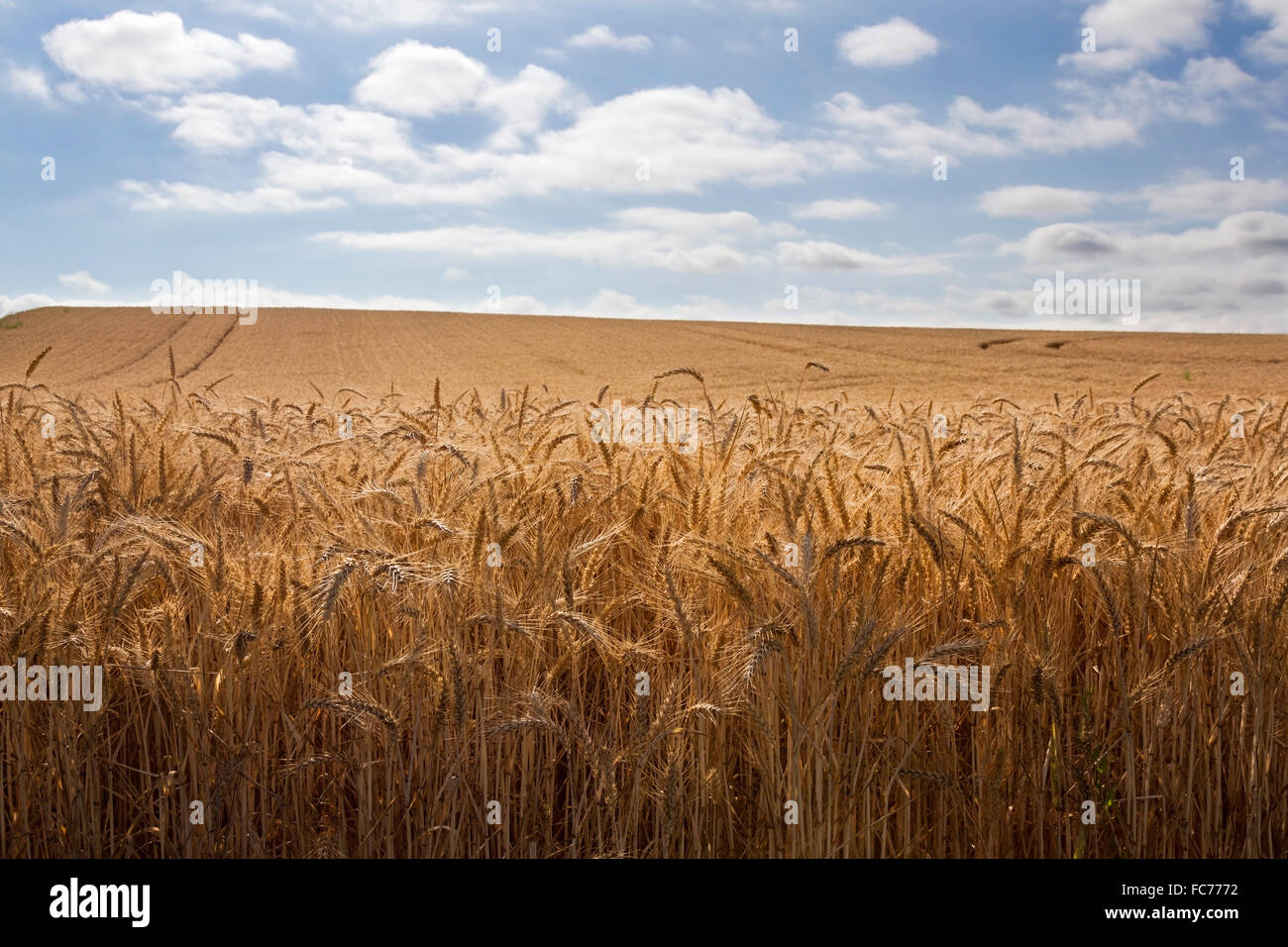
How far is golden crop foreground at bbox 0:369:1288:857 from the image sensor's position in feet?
7.12

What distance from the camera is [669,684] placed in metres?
2.36

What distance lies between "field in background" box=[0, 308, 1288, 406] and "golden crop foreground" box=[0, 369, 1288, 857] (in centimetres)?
2115

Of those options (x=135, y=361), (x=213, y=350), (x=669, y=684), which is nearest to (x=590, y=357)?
(x=213, y=350)

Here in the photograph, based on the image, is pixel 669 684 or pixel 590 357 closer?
pixel 669 684

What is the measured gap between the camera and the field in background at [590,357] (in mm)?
29766

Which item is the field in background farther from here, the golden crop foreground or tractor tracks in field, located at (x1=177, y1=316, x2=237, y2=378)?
the golden crop foreground

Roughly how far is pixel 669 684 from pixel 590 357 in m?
40.1

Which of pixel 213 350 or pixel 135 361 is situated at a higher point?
pixel 213 350

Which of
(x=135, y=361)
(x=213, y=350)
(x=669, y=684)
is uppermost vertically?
(x=213, y=350)

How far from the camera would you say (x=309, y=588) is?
A: 2.32 meters

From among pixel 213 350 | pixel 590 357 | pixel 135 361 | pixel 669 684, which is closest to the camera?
pixel 669 684

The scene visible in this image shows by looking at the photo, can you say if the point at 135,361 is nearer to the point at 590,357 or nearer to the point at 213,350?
the point at 213,350

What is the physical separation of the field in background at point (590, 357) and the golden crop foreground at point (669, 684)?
21.2 m

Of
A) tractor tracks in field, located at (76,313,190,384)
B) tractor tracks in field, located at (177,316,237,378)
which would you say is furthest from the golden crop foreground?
tractor tracks in field, located at (76,313,190,384)
